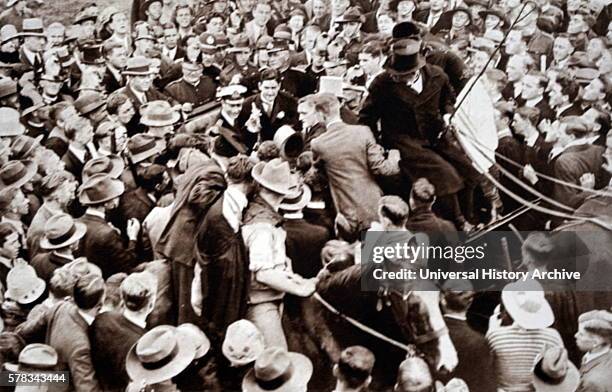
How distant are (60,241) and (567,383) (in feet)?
12.5

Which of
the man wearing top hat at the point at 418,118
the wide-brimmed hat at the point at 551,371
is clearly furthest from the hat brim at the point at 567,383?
the man wearing top hat at the point at 418,118

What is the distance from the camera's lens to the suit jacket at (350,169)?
539 centimetres

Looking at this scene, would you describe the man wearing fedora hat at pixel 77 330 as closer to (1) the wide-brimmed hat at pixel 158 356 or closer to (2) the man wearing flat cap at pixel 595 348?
(1) the wide-brimmed hat at pixel 158 356

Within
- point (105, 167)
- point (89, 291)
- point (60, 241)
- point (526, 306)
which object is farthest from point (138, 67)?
point (526, 306)

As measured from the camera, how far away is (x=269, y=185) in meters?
5.37

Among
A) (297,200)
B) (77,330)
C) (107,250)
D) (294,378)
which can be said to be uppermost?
(297,200)

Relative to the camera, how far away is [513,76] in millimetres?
5605

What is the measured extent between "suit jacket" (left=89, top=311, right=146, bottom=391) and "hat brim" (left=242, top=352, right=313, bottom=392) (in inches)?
32.4

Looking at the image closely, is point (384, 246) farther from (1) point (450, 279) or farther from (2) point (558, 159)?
(2) point (558, 159)

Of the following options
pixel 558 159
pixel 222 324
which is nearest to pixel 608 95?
pixel 558 159

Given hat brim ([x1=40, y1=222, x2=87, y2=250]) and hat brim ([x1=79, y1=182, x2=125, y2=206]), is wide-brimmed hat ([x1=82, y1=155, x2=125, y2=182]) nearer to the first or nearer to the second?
hat brim ([x1=79, y1=182, x2=125, y2=206])

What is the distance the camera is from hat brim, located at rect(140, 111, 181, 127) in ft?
18.3

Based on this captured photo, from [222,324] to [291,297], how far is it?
53cm

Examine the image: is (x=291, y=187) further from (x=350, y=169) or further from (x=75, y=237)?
(x=75, y=237)
